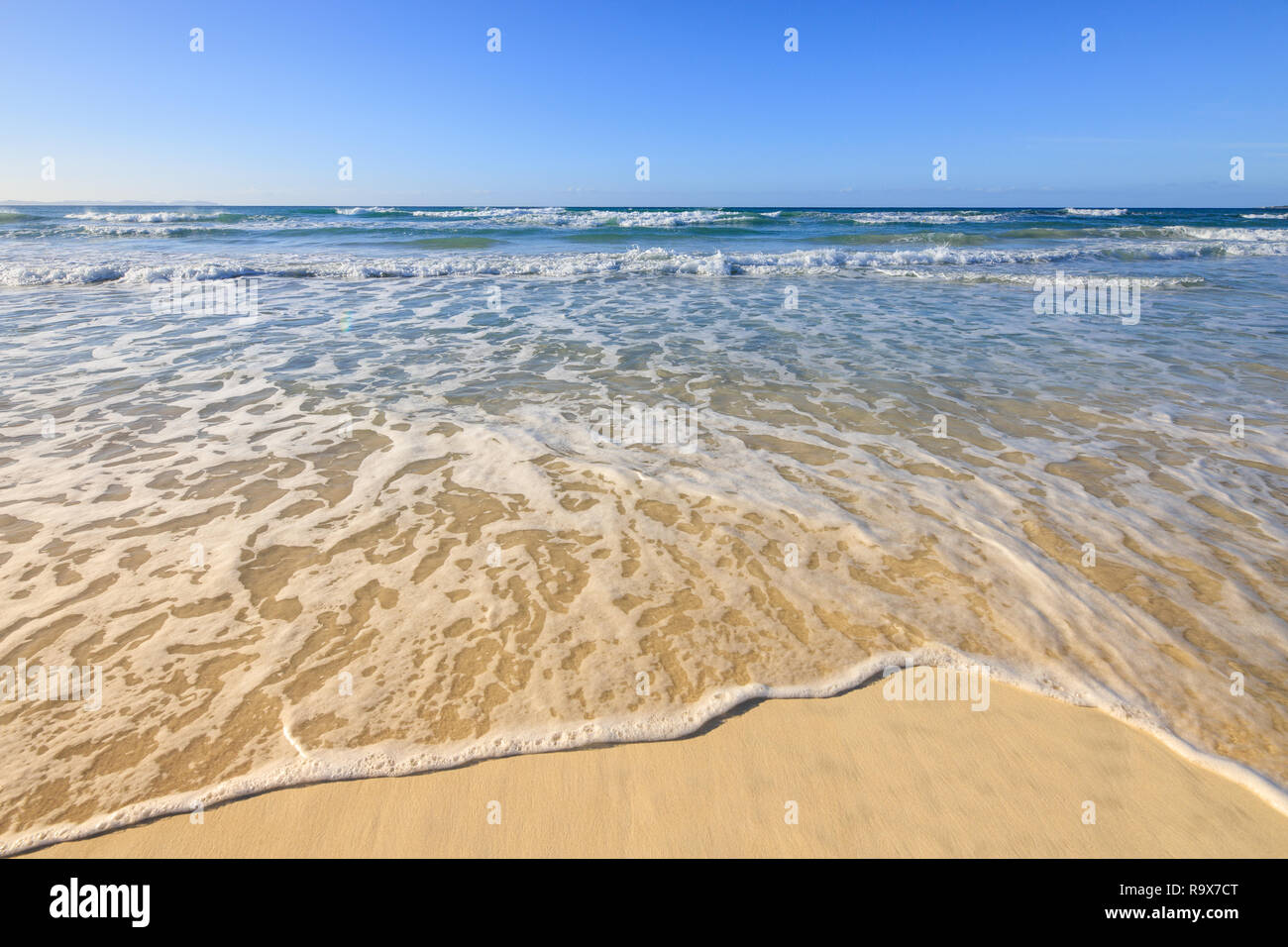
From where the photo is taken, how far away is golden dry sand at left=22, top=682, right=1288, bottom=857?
1999mm

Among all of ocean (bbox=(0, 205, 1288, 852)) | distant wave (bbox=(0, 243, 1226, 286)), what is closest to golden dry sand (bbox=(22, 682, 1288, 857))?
ocean (bbox=(0, 205, 1288, 852))

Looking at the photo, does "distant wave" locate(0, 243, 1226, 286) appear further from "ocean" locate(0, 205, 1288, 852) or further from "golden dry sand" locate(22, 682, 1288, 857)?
"golden dry sand" locate(22, 682, 1288, 857)

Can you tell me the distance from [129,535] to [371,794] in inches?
110

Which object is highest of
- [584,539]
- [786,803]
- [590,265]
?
[590,265]

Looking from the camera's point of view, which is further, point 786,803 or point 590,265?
point 590,265

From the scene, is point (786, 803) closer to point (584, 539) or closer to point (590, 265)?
point (584, 539)

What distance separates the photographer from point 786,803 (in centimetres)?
213

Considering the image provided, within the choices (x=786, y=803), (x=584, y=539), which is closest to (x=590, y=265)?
(x=584, y=539)

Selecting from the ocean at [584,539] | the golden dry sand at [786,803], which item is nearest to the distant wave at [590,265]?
the ocean at [584,539]

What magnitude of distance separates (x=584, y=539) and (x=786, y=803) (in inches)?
77.7

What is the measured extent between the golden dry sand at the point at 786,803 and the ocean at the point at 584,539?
108mm

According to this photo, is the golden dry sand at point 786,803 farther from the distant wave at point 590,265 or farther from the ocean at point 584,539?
the distant wave at point 590,265
